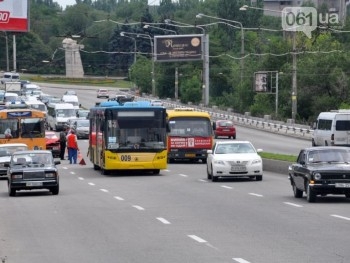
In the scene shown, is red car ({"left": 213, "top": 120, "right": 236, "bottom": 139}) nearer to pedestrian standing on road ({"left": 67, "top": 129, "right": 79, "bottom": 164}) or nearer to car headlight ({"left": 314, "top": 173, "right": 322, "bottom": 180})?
pedestrian standing on road ({"left": 67, "top": 129, "right": 79, "bottom": 164})

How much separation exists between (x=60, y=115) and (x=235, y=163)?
54.7 m

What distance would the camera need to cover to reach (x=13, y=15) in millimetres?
29719

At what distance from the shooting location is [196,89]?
134m

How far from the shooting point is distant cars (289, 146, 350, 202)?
1090 inches

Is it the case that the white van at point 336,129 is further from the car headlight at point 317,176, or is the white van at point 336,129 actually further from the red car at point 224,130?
the car headlight at point 317,176

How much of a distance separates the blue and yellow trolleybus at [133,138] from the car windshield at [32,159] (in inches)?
348

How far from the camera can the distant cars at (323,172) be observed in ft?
90.8

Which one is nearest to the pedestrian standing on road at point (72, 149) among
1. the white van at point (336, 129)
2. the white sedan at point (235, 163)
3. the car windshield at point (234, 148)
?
the white van at point (336, 129)

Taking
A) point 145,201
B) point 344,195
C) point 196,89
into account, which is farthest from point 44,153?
point 196,89

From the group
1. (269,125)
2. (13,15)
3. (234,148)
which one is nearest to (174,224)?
(13,15)

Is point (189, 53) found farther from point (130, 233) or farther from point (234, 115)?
point (130, 233)

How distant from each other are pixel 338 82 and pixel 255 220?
76.5 metres

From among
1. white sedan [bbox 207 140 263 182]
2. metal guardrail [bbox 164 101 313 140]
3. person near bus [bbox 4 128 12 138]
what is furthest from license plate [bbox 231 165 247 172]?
metal guardrail [bbox 164 101 313 140]

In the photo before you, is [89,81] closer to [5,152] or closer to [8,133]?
[8,133]
